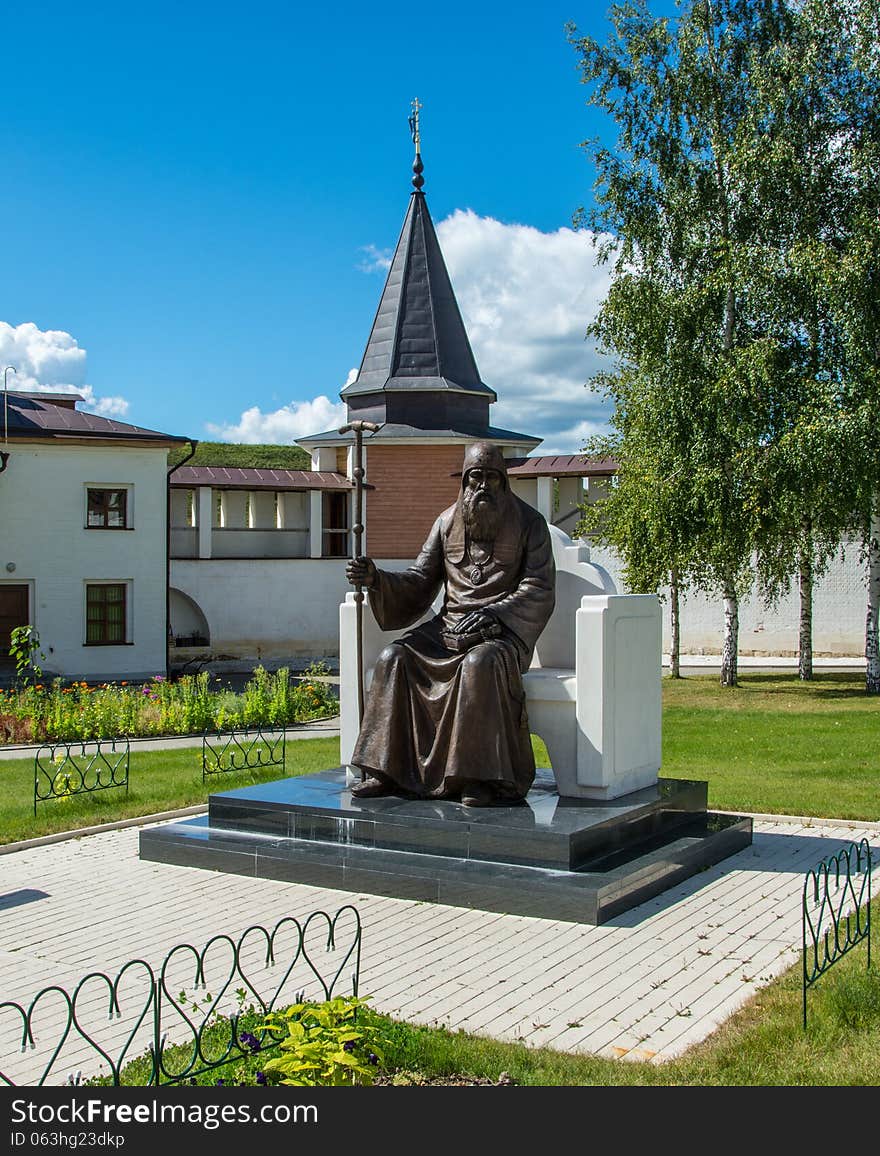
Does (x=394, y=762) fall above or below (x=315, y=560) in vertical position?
below

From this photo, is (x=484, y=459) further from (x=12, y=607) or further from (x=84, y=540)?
(x=12, y=607)

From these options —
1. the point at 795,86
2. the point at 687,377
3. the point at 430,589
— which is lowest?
the point at 430,589

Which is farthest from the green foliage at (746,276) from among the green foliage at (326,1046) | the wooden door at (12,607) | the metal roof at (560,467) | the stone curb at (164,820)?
the green foliage at (326,1046)

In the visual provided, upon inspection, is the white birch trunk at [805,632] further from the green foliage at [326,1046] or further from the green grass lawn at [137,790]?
the green foliage at [326,1046]

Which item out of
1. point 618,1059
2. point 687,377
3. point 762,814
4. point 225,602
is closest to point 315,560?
point 225,602

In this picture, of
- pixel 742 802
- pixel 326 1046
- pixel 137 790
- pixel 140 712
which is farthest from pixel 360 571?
pixel 140 712

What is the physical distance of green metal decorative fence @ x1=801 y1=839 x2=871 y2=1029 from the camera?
5367mm

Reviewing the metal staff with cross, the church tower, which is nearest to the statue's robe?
the metal staff with cross

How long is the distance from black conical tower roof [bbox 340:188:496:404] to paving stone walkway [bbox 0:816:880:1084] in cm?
2279

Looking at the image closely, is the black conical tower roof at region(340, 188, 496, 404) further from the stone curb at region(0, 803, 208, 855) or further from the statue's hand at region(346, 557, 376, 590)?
the statue's hand at region(346, 557, 376, 590)

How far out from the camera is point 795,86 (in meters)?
19.1

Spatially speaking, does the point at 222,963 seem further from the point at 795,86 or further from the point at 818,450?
the point at 795,86

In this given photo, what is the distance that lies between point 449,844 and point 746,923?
75.0 inches

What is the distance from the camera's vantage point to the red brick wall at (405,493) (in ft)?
95.1
